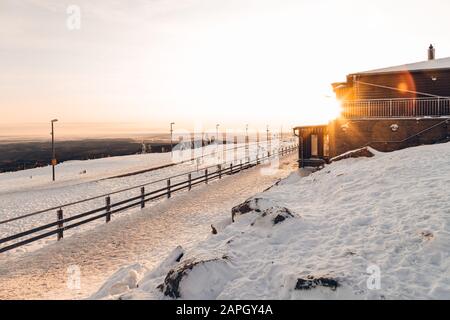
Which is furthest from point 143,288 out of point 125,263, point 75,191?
point 75,191

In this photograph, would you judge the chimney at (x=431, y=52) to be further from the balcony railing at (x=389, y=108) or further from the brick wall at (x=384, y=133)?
the brick wall at (x=384, y=133)

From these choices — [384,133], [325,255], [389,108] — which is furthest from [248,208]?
[389,108]

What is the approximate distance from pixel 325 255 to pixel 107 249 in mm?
7282

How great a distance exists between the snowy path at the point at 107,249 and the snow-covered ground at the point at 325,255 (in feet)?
4.83

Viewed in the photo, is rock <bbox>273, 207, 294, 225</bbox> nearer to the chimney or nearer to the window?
the window

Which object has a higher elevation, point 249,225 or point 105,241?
point 249,225

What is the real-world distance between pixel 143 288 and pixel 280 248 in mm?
2992

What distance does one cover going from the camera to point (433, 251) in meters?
6.07

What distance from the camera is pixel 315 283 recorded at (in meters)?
5.43

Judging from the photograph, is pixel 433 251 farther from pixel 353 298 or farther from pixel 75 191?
pixel 75 191

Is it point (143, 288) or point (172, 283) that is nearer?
point (172, 283)

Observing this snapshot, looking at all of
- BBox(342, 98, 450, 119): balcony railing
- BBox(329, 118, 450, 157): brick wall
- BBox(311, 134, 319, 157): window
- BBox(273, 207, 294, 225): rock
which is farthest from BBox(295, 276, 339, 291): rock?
BBox(311, 134, 319, 157): window

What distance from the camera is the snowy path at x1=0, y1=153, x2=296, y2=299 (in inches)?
327

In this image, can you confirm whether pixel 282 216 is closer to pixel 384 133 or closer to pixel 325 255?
pixel 325 255
